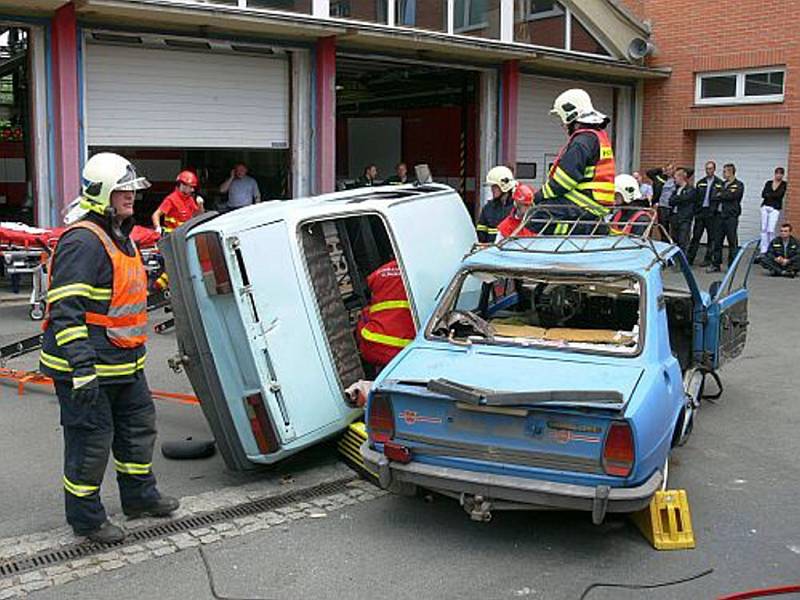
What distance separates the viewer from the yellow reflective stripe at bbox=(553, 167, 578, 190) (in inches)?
273

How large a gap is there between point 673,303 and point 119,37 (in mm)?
9435

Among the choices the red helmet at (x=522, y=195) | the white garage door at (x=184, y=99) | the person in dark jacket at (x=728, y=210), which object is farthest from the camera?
the person in dark jacket at (x=728, y=210)

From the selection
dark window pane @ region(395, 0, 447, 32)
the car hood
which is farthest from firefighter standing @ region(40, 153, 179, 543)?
dark window pane @ region(395, 0, 447, 32)

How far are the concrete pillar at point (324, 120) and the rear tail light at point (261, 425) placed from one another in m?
9.98

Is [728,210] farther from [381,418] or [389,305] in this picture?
[381,418]

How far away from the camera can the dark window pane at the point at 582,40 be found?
60.0 feet

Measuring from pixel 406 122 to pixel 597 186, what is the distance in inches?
598

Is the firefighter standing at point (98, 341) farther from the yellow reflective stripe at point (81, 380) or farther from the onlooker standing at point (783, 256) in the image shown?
the onlooker standing at point (783, 256)

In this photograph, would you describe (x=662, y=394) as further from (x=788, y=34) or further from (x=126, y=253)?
(x=788, y=34)

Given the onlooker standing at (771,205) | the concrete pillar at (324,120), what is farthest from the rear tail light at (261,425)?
the onlooker standing at (771,205)

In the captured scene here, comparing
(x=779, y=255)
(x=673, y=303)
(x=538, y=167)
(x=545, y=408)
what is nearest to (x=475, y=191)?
(x=538, y=167)

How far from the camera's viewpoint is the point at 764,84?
18.7m

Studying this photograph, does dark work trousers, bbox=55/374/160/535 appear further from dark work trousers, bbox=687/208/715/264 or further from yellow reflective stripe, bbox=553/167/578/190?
dark work trousers, bbox=687/208/715/264

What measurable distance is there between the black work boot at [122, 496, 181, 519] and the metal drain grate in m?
0.08
